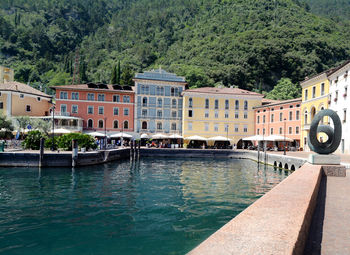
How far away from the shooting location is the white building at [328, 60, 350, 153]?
33.8 m

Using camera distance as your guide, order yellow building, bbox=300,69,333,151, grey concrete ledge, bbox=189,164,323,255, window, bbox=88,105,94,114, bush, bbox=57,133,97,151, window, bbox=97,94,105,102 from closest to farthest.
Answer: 1. grey concrete ledge, bbox=189,164,323,255
2. bush, bbox=57,133,97,151
3. yellow building, bbox=300,69,333,151
4. window, bbox=88,105,94,114
5. window, bbox=97,94,105,102

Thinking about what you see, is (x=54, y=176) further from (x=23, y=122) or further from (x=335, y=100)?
(x=335, y=100)

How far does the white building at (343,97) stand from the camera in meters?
33.8

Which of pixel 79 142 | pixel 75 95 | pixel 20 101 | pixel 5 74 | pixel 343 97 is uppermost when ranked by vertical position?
pixel 5 74

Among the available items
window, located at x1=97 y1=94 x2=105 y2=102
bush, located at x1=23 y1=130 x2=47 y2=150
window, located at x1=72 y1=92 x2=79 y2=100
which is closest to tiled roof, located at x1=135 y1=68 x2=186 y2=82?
window, located at x1=97 y1=94 x2=105 y2=102

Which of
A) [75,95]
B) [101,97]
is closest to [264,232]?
[101,97]

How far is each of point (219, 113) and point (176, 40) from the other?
239 feet

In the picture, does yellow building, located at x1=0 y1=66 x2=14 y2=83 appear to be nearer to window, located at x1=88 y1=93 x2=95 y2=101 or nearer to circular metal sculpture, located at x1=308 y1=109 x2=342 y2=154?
window, located at x1=88 y1=93 x2=95 y2=101

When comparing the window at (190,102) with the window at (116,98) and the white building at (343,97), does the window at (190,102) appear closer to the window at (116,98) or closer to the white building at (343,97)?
the window at (116,98)

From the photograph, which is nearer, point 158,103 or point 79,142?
point 79,142

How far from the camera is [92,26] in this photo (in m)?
152

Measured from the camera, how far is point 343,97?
34.7 metres

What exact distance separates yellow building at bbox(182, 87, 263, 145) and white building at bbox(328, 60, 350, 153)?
1928 centimetres

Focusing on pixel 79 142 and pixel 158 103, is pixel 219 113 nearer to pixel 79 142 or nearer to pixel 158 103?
pixel 158 103
